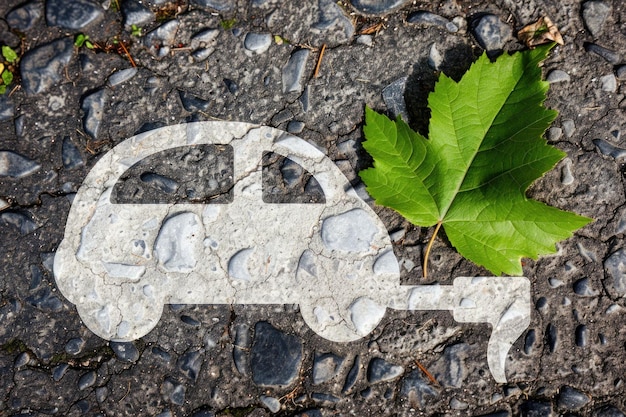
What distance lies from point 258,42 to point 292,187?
2.02ft

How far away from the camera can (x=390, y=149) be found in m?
2.01

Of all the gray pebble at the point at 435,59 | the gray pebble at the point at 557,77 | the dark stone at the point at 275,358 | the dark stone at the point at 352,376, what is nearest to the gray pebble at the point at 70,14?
the gray pebble at the point at 435,59

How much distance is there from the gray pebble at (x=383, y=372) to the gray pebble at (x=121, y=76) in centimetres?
155

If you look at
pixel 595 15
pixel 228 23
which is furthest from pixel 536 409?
pixel 228 23

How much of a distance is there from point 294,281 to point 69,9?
4.77 feet

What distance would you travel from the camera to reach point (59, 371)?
2.19 meters

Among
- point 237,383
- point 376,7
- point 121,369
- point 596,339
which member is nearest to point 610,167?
point 596,339

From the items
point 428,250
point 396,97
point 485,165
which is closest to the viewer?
point 485,165

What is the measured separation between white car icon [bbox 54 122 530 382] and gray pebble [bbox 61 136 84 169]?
8cm

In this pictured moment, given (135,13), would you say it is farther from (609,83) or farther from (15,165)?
(609,83)

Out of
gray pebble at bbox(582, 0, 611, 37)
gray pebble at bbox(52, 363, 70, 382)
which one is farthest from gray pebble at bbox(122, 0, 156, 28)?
gray pebble at bbox(582, 0, 611, 37)

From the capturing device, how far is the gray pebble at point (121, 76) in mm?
2232

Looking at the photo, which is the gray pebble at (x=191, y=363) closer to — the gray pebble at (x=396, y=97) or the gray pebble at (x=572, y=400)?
the gray pebble at (x=396, y=97)

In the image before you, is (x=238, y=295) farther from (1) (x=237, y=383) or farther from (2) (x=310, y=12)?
(2) (x=310, y=12)
